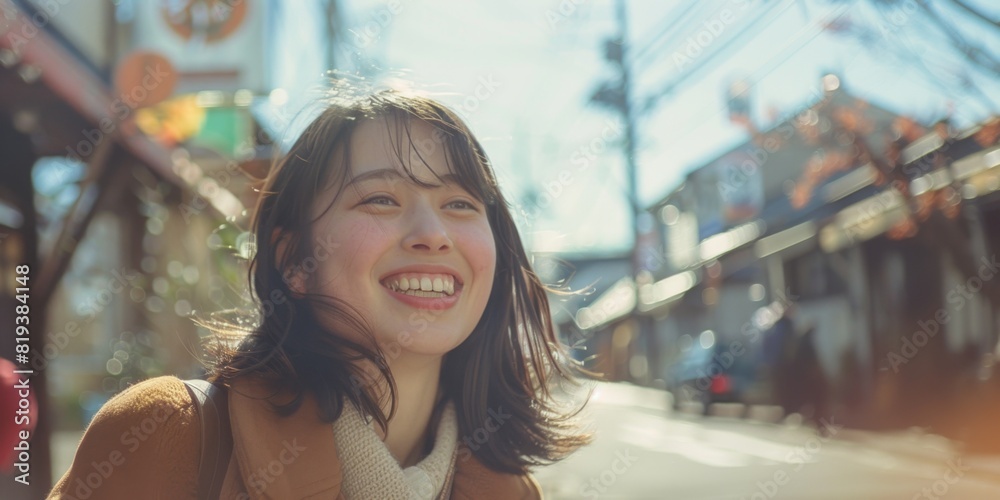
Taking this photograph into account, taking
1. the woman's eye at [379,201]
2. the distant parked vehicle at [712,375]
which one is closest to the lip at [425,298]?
the woman's eye at [379,201]

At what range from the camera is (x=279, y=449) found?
166 cm

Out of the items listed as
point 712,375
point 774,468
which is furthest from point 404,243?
point 712,375

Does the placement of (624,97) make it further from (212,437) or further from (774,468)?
(212,437)

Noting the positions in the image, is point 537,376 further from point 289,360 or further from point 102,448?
point 102,448

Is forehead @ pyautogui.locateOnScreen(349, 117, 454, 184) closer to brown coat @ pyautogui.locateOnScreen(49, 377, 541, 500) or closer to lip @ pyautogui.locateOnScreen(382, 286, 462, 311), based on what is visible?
lip @ pyautogui.locateOnScreen(382, 286, 462, 311)

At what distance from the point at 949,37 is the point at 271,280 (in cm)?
927

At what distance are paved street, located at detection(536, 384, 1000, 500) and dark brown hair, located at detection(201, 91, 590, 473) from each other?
3.85 meters

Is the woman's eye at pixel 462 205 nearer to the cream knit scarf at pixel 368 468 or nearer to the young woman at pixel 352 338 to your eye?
the young woman at pixel 352 338

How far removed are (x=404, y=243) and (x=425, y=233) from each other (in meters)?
0.04

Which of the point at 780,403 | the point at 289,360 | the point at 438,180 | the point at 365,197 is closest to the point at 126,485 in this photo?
the point at 289,360

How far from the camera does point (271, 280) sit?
6.34ft

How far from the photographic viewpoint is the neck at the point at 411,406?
1.95m

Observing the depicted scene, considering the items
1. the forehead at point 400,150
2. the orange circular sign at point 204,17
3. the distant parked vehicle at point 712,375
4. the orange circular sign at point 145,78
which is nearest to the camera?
the forehead at point 400,150

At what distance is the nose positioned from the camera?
179cm
